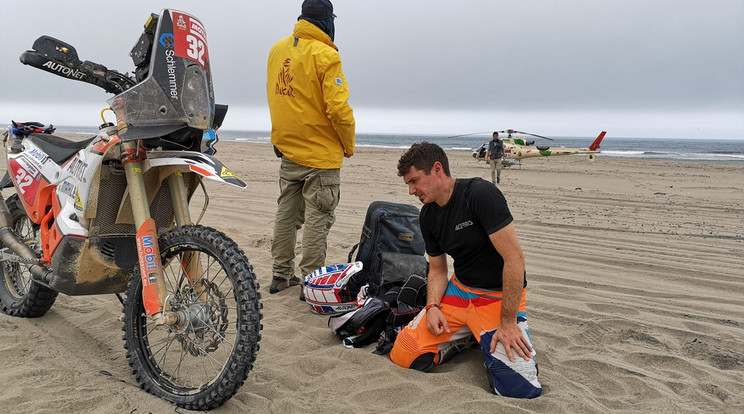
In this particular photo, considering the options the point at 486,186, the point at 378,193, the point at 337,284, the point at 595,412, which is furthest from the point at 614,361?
the point at 378,193

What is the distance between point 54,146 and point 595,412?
11.8ft

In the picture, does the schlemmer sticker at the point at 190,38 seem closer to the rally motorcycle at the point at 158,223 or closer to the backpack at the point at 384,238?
the rally motorcycle at the point at 158,223

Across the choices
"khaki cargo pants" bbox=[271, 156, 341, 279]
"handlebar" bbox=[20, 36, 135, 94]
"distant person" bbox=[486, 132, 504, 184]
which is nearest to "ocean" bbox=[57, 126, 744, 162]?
"distant person" bbox=[486, 132, 504, 184]

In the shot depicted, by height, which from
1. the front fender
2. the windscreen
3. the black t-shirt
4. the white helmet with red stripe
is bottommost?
the white helmet with red stripe

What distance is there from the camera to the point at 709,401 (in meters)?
2.91

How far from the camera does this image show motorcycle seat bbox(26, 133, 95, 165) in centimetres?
319

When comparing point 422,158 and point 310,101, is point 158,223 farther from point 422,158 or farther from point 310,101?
point 310,101

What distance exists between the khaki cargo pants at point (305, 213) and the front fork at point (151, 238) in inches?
66.0

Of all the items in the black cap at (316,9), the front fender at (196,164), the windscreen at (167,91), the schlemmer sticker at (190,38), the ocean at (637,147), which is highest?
the black cap at (316,9)

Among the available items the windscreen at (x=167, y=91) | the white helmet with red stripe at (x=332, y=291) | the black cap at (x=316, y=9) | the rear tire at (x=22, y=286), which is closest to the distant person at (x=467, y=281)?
the white helmet with red stripe at (x=332, y=291)

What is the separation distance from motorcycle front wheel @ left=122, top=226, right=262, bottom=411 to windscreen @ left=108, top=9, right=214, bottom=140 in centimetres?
60

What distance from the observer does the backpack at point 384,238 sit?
419 centimetres

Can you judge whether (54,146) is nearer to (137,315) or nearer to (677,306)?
(137,315)

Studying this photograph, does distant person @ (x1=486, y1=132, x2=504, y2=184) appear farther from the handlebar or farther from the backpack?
the handlebar
